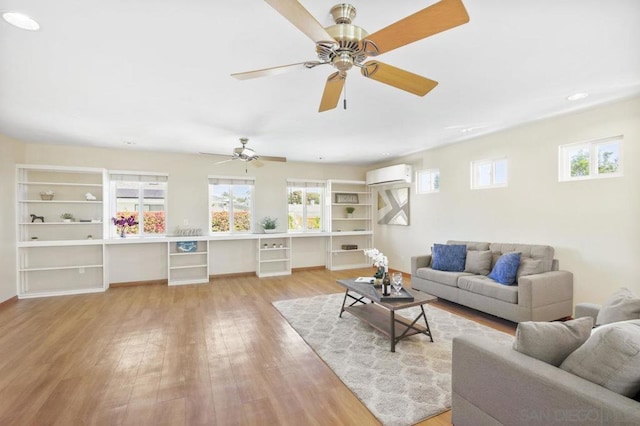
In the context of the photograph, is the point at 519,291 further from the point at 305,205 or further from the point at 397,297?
the point at 305,205

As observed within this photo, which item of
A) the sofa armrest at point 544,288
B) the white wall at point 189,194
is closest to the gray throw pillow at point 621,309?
the sofa armrest at point 544,288

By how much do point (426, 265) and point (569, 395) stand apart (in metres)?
3.81

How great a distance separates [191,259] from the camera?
6.07 metres

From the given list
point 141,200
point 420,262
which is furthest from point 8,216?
point 420,262

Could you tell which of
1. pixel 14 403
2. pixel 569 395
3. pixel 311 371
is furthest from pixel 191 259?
pixel 569 395

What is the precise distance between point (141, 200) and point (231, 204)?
1.75 metres

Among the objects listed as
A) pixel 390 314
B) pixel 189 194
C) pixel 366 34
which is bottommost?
pixel 390 314

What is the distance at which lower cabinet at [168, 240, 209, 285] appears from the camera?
19.1 ft

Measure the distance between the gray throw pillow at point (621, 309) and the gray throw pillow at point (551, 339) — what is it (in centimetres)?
49

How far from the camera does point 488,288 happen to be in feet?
12.1

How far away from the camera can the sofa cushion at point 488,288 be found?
136 inches

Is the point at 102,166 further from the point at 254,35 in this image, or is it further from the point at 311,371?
the point at 311,371

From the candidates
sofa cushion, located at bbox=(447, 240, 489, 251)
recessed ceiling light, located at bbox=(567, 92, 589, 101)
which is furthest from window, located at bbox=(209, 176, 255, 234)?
recessed ceiling light, located at bbox=(567, 92, 589, 101)

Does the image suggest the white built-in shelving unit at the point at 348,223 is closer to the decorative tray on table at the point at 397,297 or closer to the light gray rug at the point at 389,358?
the light gray rug at the point at 389,358
